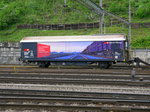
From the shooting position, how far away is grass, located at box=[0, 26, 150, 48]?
33.1 m

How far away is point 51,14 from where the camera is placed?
145ft

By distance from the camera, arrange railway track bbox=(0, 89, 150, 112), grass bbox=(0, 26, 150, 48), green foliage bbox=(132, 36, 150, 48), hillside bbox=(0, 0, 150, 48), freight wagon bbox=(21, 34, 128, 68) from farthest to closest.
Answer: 1. hillside bbox=(0, 0, 150, 48)
2. grass bbox=(0, 26, 150, 48)
3. green foliage bbox=(132, 36, 150, 48)
4. freight wagon bbox=(21, 34, 128, 68)
5. railway track bbox=(0, 89, 150, 112)

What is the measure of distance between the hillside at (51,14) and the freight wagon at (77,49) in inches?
594

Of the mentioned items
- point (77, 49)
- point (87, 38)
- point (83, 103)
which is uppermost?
point (87, 38)

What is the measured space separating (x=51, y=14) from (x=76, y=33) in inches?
378

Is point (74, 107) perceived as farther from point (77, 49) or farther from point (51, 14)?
point (51, 14)

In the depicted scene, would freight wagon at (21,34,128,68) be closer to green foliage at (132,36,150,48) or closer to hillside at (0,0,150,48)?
green foliage at (132,36,150,48)

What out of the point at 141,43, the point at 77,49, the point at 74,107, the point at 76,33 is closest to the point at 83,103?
the point at 74,107

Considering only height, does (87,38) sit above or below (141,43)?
above

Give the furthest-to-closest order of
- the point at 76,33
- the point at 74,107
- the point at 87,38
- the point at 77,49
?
the point at 76,33 → the point at 77,49 → the point at 87,38 → the point at 74,107

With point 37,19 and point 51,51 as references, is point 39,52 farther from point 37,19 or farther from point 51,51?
point 37,19

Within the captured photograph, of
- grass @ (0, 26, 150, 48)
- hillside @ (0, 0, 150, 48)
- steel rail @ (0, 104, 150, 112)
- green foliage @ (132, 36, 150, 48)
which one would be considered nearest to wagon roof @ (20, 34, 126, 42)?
green foliage @ (132, 36, 150, 48)

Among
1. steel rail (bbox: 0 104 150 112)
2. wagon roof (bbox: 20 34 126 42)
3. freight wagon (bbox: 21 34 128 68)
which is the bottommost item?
steel rail (bbox: 0 104 150 112)

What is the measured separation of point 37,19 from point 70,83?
32999 millimetres
